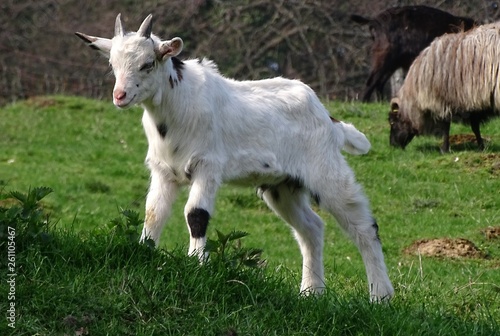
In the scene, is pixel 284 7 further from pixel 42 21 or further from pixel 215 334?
pixel 215 334

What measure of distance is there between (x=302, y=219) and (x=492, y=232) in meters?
3.48

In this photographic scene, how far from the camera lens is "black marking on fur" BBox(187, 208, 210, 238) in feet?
21.1

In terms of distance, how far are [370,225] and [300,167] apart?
0.59m

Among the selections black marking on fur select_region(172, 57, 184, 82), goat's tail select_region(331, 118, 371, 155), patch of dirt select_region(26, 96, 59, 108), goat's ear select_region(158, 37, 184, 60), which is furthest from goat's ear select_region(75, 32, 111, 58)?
patch of dirt select_region(26, 96, 59, 108)

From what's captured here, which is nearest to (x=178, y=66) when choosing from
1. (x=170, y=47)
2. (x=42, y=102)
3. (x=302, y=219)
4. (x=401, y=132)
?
(x=170, y=47)

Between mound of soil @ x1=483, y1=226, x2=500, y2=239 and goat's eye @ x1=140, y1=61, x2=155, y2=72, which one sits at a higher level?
goat's eye @ x1=140, y1=61, x2=155, y2=72

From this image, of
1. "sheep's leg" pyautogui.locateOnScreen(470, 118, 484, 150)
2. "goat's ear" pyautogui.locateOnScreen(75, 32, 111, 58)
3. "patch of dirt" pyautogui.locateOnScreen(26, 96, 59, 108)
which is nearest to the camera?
"goat's ear" pyautogui.locateOnScreen(75, 32, 111, 58)

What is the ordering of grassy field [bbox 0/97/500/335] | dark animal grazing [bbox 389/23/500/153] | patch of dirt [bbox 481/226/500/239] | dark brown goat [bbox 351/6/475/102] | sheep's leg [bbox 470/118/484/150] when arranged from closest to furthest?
grassy field [bbox 0/97/500/335] → patch of dirt [bbox 481/226/500/239] → dark animal grazing [bbox 389/23/500/153] → sheep's leg [bbox 470/118/484/150] → dark brown goat [bbox 351/6/475/102]

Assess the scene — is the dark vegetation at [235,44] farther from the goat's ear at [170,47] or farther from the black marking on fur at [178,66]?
the goat's ear at [170,47]

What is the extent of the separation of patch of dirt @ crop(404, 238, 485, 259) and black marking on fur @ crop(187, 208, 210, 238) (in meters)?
3.50

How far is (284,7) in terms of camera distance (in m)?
23.2

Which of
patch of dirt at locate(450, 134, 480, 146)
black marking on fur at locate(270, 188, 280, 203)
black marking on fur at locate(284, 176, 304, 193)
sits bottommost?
patch of dirt at locate(450, 134, 480, 146)

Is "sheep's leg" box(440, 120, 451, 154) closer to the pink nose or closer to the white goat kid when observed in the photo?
the white goat kid

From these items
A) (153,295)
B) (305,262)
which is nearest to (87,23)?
(305,262)
